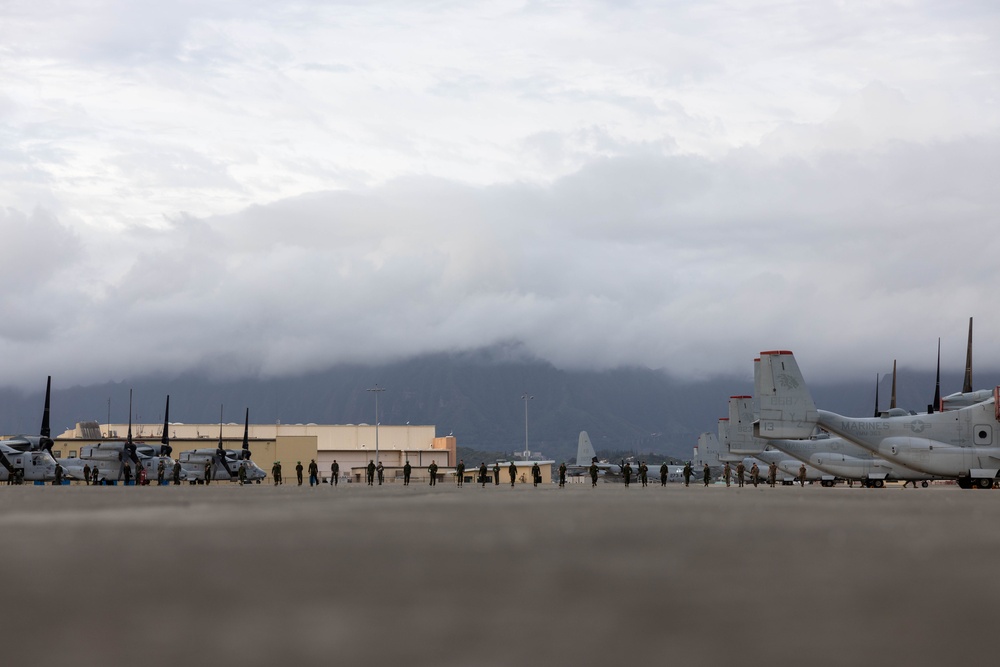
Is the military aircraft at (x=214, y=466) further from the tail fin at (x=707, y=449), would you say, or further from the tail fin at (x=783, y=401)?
the tail fin at (x=707, y=449)

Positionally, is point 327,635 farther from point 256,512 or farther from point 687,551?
point 256,512

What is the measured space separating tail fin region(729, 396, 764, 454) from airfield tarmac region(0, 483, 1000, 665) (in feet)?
182

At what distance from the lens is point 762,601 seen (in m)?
7.75

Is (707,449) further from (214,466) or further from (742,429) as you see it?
(214,466)

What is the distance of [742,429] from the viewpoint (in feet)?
234

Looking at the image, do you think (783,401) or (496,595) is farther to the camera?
(783,401)

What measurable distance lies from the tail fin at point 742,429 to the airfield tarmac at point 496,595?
5559cm

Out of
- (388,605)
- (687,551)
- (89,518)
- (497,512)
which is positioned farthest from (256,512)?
(388,605)

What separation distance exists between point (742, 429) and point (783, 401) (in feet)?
67.1

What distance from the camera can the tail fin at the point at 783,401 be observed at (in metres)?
51.0

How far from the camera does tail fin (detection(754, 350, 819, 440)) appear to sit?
51.0 m

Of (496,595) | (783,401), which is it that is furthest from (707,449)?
(496,595)

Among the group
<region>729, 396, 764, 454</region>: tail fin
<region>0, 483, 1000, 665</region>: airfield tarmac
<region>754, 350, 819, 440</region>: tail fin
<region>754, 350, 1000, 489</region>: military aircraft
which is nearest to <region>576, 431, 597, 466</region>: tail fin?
<region>729, 396, 764, 454</region>: tail fin

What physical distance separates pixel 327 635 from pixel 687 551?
6397mm
